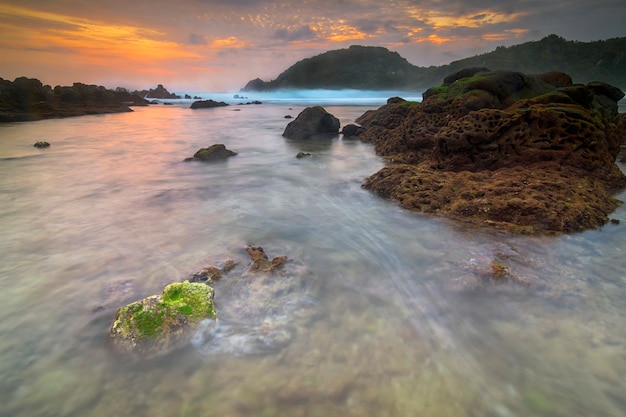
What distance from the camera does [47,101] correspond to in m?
35.7

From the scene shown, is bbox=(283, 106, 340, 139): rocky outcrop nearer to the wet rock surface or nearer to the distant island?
the wet rock surface

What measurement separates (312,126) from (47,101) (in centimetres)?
3461

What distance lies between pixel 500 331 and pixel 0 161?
1822cm

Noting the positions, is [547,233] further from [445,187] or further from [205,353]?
[205,353]

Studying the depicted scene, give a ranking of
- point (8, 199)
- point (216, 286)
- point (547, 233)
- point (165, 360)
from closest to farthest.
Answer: point (165, 360), point (216, 286), point (547, 233), point (8, 199)

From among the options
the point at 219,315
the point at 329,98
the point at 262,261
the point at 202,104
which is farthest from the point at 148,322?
the point at 329,98

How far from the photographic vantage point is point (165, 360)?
3129 mm

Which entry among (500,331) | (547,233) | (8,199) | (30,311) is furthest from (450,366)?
(8,199)

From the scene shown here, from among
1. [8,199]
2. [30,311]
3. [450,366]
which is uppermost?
[8,199]

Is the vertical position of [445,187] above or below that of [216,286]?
above

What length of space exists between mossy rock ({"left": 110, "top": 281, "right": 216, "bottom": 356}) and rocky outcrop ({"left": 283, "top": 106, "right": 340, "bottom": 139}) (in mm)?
17032

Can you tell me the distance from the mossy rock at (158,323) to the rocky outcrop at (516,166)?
5316mm

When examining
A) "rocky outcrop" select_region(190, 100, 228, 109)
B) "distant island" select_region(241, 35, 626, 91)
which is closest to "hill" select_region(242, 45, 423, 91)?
"distant island" select_region(241, 35, 626, 91)

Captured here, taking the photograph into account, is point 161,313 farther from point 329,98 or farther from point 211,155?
point 329,98
